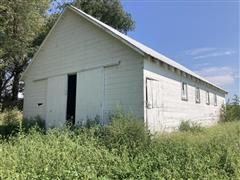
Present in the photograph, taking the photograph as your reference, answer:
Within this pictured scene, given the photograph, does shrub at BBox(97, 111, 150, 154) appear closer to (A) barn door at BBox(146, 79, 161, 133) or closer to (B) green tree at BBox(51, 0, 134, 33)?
(A) barn door at BBox(146, 79, 161, 133)

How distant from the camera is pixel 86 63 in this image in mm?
14414

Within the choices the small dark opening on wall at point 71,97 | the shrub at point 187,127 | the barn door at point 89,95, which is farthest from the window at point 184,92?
the small dark opening on wall at point 71,97

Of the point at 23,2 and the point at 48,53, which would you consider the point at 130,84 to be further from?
the point at 23,2

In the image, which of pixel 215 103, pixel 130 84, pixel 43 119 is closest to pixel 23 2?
pixel 43 119

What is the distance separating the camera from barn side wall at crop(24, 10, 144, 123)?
1207 centimetres

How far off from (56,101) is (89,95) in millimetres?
2775

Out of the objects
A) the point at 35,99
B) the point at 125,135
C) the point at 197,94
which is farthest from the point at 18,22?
the point at 125,135

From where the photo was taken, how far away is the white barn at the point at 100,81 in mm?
12047

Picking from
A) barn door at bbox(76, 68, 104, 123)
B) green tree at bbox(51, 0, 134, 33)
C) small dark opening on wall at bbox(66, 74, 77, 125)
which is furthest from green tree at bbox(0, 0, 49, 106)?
green tree at bbox(51, 0, 134, 33)

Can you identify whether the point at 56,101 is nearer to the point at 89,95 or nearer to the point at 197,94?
the point at 89,95

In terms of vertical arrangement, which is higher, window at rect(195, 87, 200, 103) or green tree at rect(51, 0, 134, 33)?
green tree at rect(51, 0, 134, 33)

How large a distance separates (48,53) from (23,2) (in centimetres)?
382

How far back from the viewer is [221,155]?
6754mm

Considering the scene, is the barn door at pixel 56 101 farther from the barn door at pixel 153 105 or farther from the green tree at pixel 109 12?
the green tree at pixel 109 12
